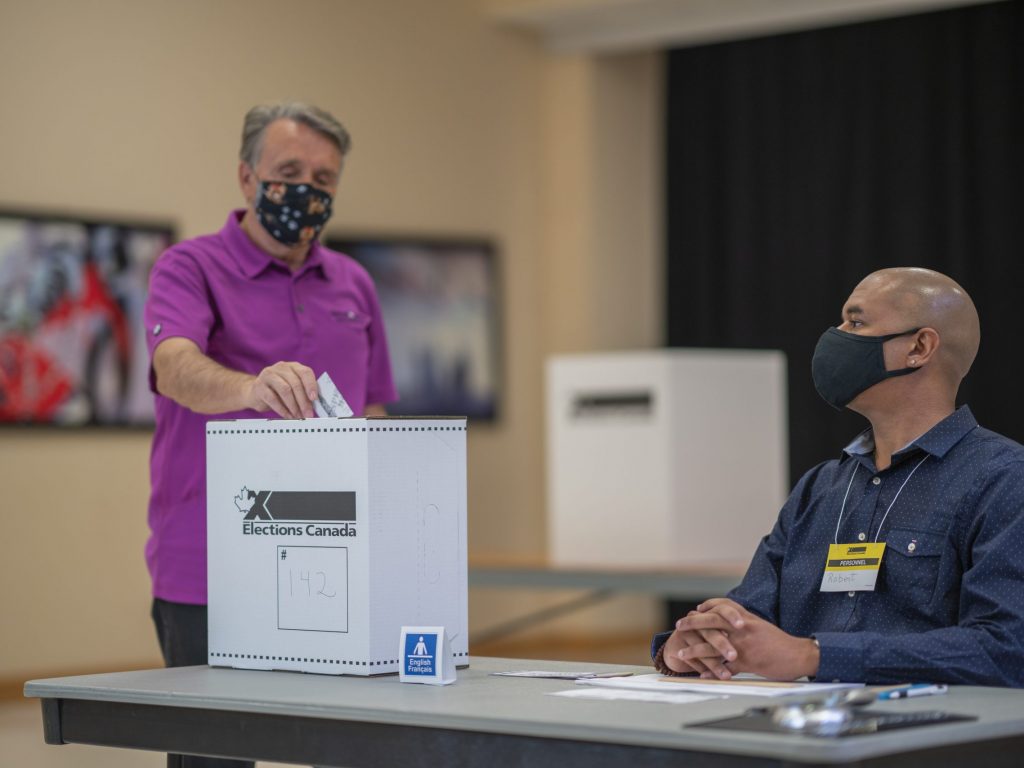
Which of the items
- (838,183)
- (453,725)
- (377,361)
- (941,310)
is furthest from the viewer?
(838,183)

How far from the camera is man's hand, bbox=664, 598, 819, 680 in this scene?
1.95 m

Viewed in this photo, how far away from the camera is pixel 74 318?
6.46 meters

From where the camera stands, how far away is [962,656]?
1.93 m

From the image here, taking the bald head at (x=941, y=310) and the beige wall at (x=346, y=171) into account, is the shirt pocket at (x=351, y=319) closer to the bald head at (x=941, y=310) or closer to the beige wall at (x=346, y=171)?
the bald head at (x=941, y=310)

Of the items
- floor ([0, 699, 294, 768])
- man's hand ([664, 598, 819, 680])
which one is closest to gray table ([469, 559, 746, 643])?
floor ([0, 699, 294, 768])

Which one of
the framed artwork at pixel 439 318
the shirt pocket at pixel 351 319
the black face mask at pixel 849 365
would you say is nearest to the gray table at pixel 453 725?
the black face mask at pixel 849 365

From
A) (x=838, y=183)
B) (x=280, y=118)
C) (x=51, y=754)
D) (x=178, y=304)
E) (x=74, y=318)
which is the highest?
(x=838, y=183)

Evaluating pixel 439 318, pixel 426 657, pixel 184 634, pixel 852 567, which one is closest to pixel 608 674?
pixel 426 657

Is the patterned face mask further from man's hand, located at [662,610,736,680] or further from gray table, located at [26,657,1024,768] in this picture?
man's hand, located at [662,610,736,680]

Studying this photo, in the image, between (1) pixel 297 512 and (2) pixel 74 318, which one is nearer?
(1) pixel 297 512

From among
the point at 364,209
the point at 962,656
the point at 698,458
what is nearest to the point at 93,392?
the point at 364,209

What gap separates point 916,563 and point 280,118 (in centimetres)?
131

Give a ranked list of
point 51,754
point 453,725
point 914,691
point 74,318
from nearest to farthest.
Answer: point 453,725
point 914,691
point 51,754
point 74,318

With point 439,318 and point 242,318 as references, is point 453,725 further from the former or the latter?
point 439,318
